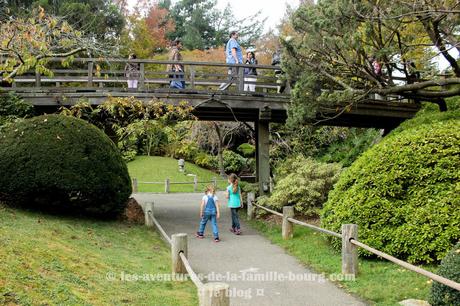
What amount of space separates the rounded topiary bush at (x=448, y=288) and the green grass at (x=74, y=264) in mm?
3009

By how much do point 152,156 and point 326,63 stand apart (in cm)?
2427

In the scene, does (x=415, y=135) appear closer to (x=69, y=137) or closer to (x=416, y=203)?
(x=416, y=203)

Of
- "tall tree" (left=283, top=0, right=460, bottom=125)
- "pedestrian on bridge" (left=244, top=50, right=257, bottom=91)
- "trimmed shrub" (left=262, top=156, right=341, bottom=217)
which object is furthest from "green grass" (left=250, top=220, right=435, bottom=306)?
"pedestrian on bridge" (left=244, top=50, right=257, bottom=91)

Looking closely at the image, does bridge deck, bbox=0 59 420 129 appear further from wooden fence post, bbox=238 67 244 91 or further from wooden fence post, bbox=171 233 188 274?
wooden fence post, bbox=171 233 188 274

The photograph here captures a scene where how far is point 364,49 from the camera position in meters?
10.5

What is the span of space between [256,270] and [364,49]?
576cm

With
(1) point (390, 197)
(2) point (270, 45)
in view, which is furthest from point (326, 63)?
(2) point (270, 45)

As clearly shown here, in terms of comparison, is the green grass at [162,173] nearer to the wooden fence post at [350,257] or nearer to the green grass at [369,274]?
the green grass at [369,274]

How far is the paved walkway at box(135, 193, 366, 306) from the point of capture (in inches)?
253

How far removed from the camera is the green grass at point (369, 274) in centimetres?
617

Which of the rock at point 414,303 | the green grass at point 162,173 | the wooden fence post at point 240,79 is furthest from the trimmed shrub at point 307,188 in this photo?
the green grass at point 162,173

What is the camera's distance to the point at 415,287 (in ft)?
20.7

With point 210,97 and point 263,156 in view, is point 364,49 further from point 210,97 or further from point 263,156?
point 263,156

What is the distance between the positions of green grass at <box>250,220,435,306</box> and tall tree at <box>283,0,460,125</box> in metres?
3.47
